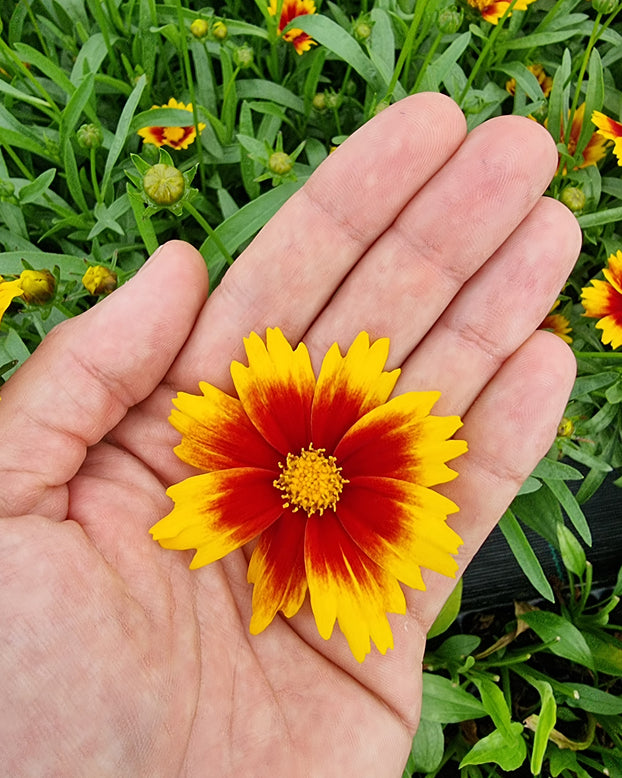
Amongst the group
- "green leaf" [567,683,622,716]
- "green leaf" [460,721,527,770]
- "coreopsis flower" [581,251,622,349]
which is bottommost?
"green leaf" [567,683,622,716]

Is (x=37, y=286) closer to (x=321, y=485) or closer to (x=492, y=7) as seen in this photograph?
(x=321, y=485)

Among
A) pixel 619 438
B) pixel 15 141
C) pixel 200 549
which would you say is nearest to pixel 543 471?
pixel 619 438

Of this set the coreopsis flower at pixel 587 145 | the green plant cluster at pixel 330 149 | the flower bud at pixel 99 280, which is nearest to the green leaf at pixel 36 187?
the green plant cluster at pixel 330 149

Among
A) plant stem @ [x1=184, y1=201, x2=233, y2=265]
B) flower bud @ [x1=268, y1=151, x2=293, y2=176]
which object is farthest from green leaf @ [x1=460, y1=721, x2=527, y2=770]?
flower bud @ [x1=268, y1=151, x2=293, y2=176]

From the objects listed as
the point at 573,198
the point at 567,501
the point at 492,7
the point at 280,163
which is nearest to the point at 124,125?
the point at 280,163

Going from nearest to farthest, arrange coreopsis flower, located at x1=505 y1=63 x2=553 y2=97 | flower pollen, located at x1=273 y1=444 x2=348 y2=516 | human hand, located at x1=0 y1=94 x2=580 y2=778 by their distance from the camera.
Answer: human hand, located at x1=0 y1=94 x2=580 y2=778 < flower pollen, located at x1=273 y1=444 x2=348 y2=516 < coreopsis flower, located at x1=505 y1=63 x2=553 y2=97

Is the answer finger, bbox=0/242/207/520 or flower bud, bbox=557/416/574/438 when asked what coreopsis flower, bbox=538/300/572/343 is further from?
finger, bbox=0/242/207/520

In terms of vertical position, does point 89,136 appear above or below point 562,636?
above
